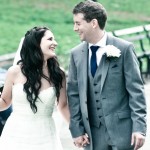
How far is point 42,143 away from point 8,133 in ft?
1.08

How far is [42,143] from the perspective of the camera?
234 inches

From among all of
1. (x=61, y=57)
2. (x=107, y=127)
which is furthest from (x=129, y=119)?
(x=61, y=57)

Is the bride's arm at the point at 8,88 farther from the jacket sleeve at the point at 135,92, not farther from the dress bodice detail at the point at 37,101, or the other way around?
the jacket sleeve at the point at 135,92

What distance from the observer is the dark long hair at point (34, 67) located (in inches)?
223

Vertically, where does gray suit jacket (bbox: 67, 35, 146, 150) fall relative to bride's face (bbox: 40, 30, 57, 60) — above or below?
below

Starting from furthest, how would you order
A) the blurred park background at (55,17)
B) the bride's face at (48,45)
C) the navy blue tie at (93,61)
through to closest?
1. the blurred park background at (55,17)
2. the bride's face at (48,45)
3. the navy blue tie at (93,61)

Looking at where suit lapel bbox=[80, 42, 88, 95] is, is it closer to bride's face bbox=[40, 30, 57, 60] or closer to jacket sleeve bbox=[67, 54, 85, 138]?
jacket sleeve bbox=[67, 54, 85, 138]

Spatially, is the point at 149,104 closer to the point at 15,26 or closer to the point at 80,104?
the point at 80,104

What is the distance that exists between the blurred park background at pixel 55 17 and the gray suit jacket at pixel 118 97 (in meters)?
12.0

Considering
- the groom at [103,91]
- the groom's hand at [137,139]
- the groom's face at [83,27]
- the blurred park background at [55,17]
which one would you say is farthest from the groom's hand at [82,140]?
the blurred park background at [55,17]

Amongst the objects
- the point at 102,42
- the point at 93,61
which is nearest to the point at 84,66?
the point at 93,61

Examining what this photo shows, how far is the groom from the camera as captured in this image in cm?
522

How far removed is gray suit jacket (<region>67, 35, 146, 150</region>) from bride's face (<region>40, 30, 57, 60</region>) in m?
0.31

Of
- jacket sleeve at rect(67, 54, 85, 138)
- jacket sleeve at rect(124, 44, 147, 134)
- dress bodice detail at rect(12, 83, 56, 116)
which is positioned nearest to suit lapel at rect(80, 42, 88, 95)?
jacket sleeve at rect(67, 54, 85, 138)
